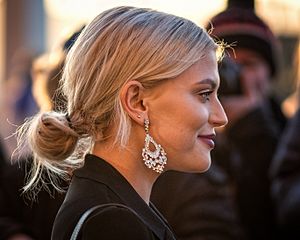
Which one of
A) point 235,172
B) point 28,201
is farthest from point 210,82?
point 235,172

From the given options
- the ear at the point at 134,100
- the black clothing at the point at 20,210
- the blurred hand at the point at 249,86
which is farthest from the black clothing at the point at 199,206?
the ear at the point at 134,100

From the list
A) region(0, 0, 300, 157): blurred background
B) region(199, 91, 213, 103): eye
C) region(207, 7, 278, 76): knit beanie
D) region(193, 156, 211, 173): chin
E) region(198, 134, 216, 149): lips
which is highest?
region(199, 91, 213, 103): eye

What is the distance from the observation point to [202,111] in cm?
217

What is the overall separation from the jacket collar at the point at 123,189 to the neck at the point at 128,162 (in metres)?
0.02

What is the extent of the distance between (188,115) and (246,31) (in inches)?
105

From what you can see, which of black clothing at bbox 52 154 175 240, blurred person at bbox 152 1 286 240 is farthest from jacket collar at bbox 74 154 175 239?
blurred person at bbox 152 1 286 240

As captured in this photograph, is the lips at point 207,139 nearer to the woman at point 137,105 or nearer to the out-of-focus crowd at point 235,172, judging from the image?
the woman at point 137,105

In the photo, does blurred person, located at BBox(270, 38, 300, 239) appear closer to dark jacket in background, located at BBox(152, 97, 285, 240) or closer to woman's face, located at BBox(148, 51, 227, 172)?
dark jacket in background, located at BBox(152, 97, 285, 240)

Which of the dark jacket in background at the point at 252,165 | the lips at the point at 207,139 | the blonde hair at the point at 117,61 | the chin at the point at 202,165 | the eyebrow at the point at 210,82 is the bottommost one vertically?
the dark jacket in background at the point at 252,165

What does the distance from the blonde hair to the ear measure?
1 cm

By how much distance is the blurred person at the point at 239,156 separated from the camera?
3.34 meters

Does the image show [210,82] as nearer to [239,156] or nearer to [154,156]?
[154,156]

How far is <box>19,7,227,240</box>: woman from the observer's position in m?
2.11

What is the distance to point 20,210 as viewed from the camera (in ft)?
12.2
